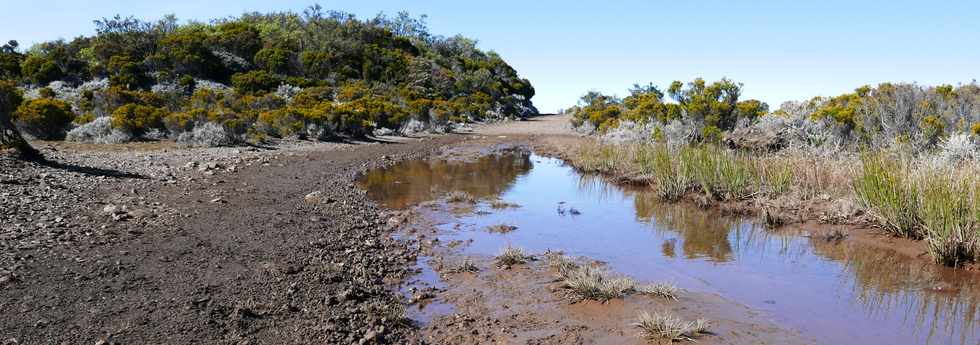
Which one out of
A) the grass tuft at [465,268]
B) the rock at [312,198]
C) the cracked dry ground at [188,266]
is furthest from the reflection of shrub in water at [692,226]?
the rock at [312,198]

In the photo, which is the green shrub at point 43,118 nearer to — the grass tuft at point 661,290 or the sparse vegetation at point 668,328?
the grass tuft at point 661,290

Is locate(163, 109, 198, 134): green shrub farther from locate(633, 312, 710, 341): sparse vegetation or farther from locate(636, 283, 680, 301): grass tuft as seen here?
locate(633, 312, 710, 341): sparse vegetation

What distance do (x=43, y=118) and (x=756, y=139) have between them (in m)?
18.2

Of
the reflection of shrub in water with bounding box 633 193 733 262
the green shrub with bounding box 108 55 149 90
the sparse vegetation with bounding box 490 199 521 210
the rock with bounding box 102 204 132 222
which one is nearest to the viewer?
the rock with bounding box 102 204 132 222

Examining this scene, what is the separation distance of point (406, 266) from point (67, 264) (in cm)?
311

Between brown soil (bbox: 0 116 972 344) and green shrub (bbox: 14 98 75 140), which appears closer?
brown soil (bbox: 0 116 972 344)

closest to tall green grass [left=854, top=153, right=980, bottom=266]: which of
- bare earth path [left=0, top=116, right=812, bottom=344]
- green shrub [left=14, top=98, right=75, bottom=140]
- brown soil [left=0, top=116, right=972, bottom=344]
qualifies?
brown soil [left=0, top=116, right=972, bottom=344]

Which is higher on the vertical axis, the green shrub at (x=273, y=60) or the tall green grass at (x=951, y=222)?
the green shrub at (x=273, y=60)

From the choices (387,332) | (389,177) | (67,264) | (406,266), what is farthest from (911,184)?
(389,177)

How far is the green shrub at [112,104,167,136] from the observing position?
1667 cm

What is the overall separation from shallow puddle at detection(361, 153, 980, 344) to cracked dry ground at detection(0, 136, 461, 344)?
188 centimetres

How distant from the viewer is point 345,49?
155 feet

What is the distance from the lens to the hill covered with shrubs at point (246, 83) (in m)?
17.9

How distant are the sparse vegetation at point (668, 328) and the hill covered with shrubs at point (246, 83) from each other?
15.4 m
